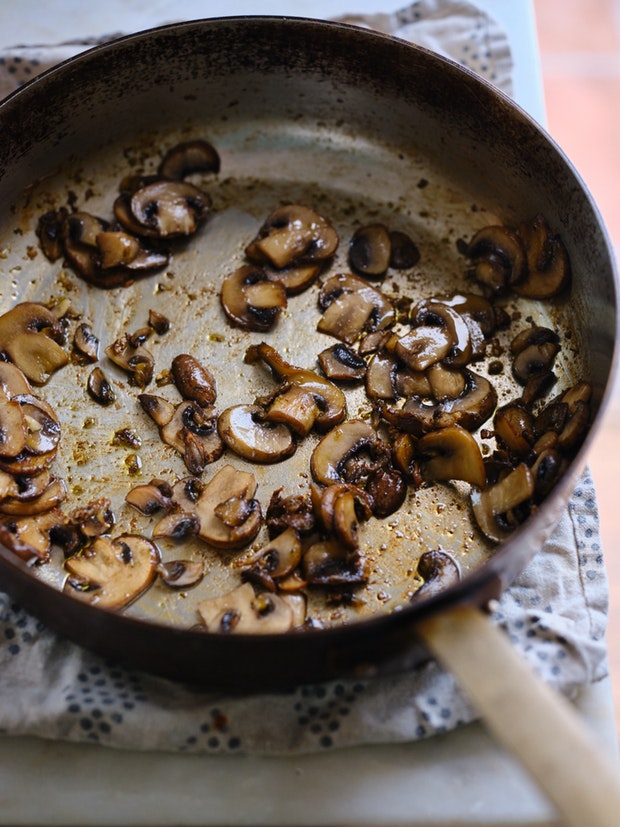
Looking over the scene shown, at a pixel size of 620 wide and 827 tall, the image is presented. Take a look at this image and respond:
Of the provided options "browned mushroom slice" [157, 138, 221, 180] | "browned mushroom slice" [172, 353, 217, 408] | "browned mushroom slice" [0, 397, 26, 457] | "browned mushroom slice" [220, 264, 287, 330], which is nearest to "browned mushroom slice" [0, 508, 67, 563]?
"browned mushroom slice" [0, 397, 26, 457]

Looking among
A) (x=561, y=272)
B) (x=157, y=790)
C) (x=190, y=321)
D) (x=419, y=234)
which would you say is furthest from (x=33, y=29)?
(x=157, y=790)

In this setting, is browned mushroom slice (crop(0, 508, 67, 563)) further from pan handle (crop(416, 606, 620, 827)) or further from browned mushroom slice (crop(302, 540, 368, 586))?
pan handle (crop(416, 606, 620, 827))

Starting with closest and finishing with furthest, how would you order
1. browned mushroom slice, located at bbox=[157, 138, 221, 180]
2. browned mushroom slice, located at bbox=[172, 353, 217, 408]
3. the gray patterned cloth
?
1. the gray patterned cloth
2. browned mushroom slice, located at bbox=[172, 353, 217, 408]
3. browned mushroom slice, located at bbox=[157, 138, 221, 180]

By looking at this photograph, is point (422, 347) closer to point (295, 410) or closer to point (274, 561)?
point (295, 410)

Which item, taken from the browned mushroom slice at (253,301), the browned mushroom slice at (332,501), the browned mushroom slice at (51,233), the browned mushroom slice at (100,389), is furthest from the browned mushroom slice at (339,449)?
the browned mushroom slice at (51,233)

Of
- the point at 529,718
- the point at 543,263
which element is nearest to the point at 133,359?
the point at 543,263

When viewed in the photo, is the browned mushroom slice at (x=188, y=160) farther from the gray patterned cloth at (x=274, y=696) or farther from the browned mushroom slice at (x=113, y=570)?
the gray patterned cloth at (x=274, y=696)

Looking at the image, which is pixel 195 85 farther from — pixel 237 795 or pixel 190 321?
pixel 237 795

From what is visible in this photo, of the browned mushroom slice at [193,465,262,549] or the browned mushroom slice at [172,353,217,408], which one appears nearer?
the browned mushroom slice at [193,465,262,549]
